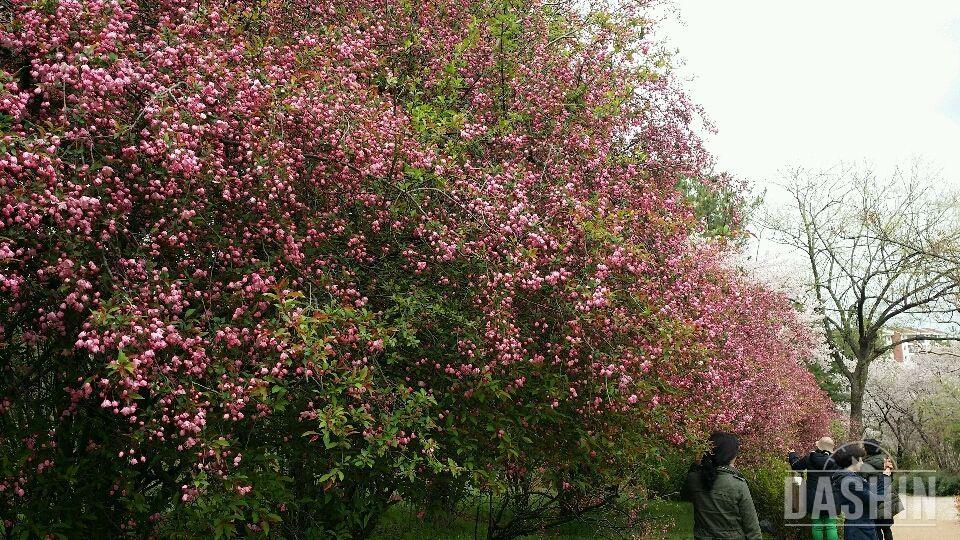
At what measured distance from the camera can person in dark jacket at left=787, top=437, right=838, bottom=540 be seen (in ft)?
32.6

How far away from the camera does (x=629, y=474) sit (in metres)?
9.95

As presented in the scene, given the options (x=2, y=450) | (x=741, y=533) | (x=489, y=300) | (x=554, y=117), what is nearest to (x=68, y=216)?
(x=2, y=450)

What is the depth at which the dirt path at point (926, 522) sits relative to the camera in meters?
17.2

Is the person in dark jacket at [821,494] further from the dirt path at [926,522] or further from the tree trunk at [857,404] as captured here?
the tree trunk at [857,404]

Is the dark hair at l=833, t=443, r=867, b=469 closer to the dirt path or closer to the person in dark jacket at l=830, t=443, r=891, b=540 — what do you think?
the person in dark jacket at l=830, t=443, r=891, b=540

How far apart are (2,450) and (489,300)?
12.3ft

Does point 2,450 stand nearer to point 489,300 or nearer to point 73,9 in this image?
point 73,9

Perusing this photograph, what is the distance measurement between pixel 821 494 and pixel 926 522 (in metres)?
13.7

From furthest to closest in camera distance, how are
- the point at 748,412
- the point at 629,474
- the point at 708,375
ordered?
the point at 748,412 < the point at 629,474 < the point at 708,375

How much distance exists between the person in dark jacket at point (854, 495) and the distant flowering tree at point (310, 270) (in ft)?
5.97

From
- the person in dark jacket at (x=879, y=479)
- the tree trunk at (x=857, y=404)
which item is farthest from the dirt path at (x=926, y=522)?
the person in dark jacket at (x=879, y=479)

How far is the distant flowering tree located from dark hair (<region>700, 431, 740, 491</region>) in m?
0.71

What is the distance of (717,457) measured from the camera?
6.66 m

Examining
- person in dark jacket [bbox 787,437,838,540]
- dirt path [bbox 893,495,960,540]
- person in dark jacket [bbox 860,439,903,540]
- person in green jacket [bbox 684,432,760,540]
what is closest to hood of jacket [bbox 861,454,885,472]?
person in dark jacket [bbox 860,439,903,540]
